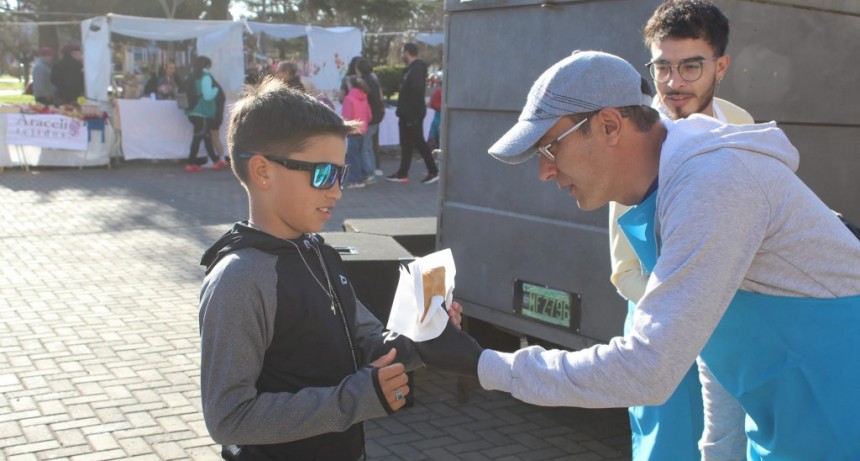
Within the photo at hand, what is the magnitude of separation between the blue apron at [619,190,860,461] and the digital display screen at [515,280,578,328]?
235 centimetres

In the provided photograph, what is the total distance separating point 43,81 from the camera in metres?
17.6

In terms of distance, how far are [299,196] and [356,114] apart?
10956 mm

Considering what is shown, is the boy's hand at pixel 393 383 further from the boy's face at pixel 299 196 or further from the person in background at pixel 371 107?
the person in background at pixel 371 107

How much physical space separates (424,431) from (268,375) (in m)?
2.78

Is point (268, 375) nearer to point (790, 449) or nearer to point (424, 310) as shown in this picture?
point (424, 310)

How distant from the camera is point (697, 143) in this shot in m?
1.78

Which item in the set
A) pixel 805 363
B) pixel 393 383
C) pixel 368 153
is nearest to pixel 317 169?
pixel 393 383

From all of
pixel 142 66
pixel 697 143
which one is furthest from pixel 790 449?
pixel 142 66

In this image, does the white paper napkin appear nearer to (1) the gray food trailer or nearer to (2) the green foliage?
(1) the gray food trailer

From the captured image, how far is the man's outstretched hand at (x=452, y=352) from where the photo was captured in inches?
76.8

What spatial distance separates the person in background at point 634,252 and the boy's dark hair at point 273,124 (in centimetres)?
101

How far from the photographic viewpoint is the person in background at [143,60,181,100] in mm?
16641

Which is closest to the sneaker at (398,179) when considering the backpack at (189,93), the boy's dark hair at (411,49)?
the boy's dark hair at (411,49)

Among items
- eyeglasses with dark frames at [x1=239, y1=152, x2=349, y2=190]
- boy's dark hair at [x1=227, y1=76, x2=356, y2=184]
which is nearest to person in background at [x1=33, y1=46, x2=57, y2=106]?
boy's dark hair at [x1=227, y1=76, x2=356, y2=184]
